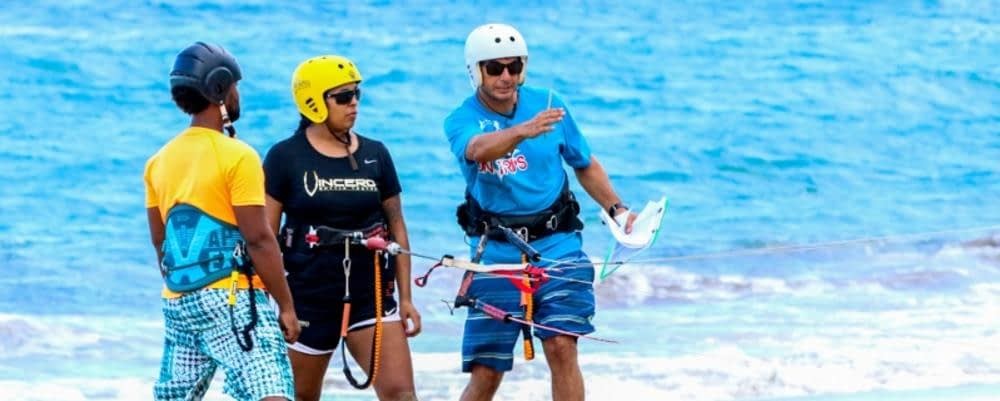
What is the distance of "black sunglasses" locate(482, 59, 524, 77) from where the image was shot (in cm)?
695

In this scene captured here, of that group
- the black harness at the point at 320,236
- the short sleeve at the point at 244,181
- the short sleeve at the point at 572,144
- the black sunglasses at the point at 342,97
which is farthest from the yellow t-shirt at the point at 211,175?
the short sleeve at the point at 572,144

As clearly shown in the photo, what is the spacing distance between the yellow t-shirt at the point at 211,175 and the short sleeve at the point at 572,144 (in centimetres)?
182

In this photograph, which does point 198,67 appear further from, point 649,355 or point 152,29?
point 152,29

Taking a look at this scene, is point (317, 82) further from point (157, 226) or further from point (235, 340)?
point (235, 340)

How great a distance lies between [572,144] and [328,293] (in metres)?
1.13

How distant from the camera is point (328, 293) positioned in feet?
22.0

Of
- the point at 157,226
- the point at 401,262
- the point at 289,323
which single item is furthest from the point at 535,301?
the point at 157,226

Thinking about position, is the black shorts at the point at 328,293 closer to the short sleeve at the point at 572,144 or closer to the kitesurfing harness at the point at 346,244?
the kitesurfing harness at the point at 346,244

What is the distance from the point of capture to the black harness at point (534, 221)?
7066mm

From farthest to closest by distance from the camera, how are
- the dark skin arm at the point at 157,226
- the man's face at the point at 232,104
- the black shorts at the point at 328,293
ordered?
the black shorts at the point at 328,293, the dark skin arm at the point at 157,226, the man's face at the point at 232,104

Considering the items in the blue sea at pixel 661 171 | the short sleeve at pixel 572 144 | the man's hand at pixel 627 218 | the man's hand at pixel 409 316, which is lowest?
the man's hand at pixel 409 316

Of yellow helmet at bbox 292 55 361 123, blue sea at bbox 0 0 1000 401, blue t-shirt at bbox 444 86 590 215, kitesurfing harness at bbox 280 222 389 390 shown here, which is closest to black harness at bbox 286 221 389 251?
kitesurfing harness at bbox 280 222 389 390

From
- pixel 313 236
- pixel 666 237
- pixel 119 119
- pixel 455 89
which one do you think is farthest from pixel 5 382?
pixel 455 89

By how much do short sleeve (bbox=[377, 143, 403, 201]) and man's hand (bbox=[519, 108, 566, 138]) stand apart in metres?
0.49
